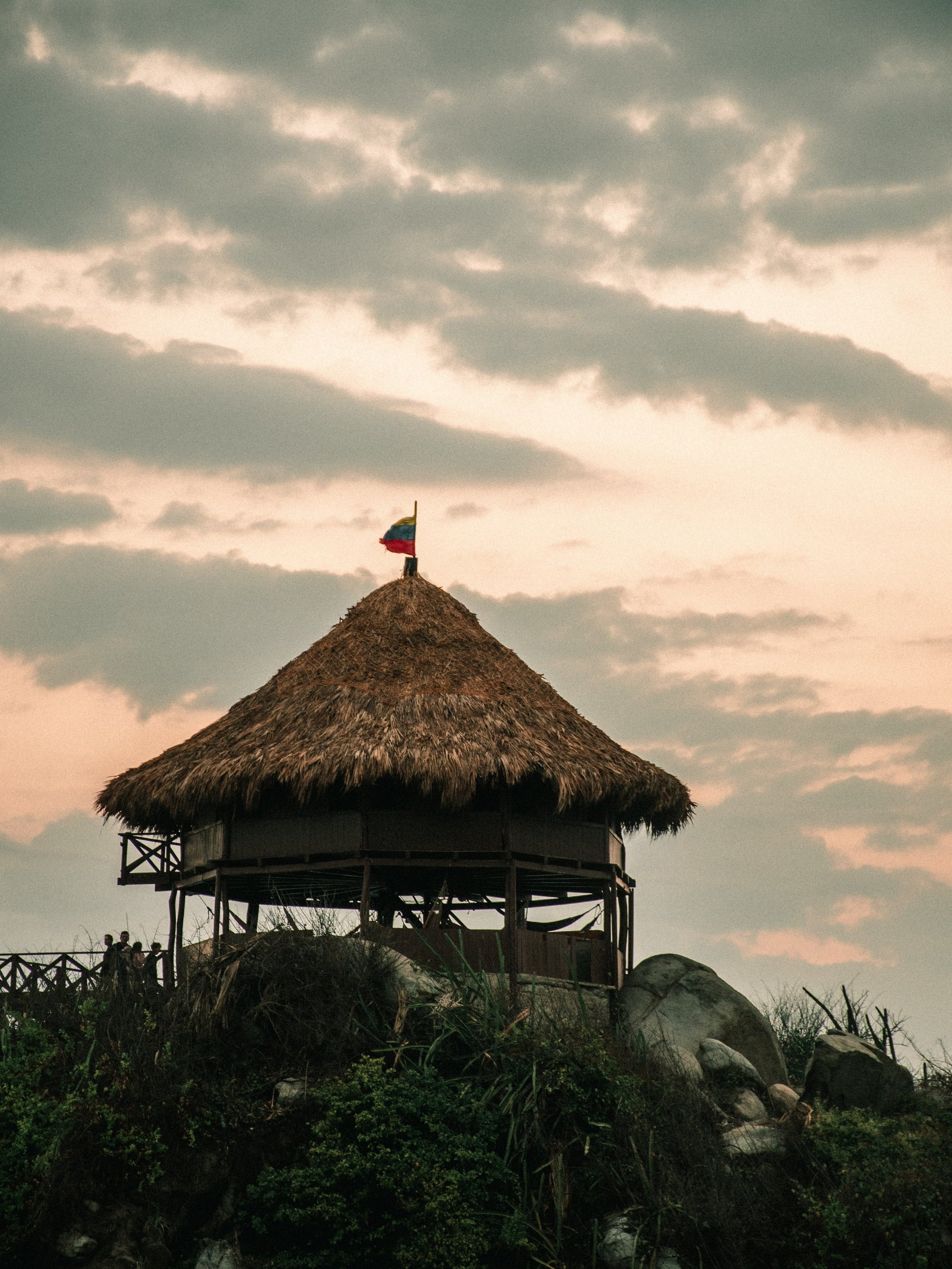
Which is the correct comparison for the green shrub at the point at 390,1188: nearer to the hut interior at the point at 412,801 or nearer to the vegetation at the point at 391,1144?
the vegetation at the point at 391,1144

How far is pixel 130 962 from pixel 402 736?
5.91 meters

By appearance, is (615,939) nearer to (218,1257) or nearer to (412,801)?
(412,801)

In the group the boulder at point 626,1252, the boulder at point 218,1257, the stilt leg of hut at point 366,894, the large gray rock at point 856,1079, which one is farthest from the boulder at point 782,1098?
the boulder at point 218,1257

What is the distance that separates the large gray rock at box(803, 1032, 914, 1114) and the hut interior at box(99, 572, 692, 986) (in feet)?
14.9

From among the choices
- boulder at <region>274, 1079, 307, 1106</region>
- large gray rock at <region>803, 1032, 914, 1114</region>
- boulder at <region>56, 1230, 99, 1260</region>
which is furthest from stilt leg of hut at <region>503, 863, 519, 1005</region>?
boulder at <region>56, 1230, 99, 1260</region>

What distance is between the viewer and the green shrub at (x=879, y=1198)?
691 inches

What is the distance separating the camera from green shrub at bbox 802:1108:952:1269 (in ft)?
57.6

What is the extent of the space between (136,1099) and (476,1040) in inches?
180

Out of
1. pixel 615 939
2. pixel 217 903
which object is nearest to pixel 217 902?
pixel 217 903

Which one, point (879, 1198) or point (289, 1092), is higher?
point (289, 1092)

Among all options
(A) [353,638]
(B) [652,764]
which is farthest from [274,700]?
(B) [652,764]

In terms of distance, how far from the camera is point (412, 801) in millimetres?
24766

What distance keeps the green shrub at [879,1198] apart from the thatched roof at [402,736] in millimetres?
7054

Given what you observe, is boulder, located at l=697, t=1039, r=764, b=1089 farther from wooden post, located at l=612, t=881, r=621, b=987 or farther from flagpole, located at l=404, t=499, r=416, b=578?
flagpole, located at l=404, t=499, r=416, b=578
